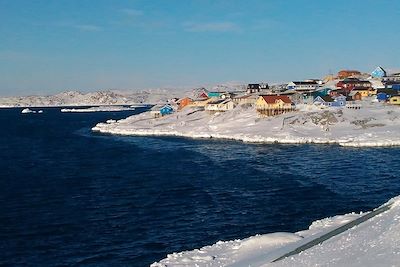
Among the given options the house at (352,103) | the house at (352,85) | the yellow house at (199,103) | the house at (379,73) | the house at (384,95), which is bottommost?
the house at (352,103)

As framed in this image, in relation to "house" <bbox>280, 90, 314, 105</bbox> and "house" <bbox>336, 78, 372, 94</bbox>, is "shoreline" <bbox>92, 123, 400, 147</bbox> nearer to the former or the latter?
"house" <bbox>280, 90, 314, 105</bbox>

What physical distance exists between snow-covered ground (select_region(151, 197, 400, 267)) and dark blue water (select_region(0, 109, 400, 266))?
6.78ft

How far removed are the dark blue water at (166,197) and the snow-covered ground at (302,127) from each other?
20.6ft

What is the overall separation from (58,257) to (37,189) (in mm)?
18169

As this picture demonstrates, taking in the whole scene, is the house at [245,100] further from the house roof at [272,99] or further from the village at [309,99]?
the house roof at [272,99]

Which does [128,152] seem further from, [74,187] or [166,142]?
[74,187]

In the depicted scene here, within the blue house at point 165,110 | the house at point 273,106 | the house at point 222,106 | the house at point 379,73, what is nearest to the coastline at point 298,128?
the house at point 273,106

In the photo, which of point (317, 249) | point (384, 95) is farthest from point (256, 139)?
point (317, 249)

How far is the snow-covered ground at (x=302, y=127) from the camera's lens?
220 ft

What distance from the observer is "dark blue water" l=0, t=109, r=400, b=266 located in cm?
2588

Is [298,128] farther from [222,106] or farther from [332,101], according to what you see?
[222,106]

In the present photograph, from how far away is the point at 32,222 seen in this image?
30.3 metres

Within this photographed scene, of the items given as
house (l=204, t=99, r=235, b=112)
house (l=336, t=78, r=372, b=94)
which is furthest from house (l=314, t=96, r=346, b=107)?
house (l=204, t=99, r=235, b=112)

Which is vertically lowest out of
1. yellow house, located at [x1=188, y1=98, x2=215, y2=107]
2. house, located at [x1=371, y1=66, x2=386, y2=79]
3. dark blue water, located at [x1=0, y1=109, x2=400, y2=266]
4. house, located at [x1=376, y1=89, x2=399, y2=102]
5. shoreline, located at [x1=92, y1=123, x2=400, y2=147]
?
dark blue water, located at [x1=0, y1=109, x2=400, y2=266]
